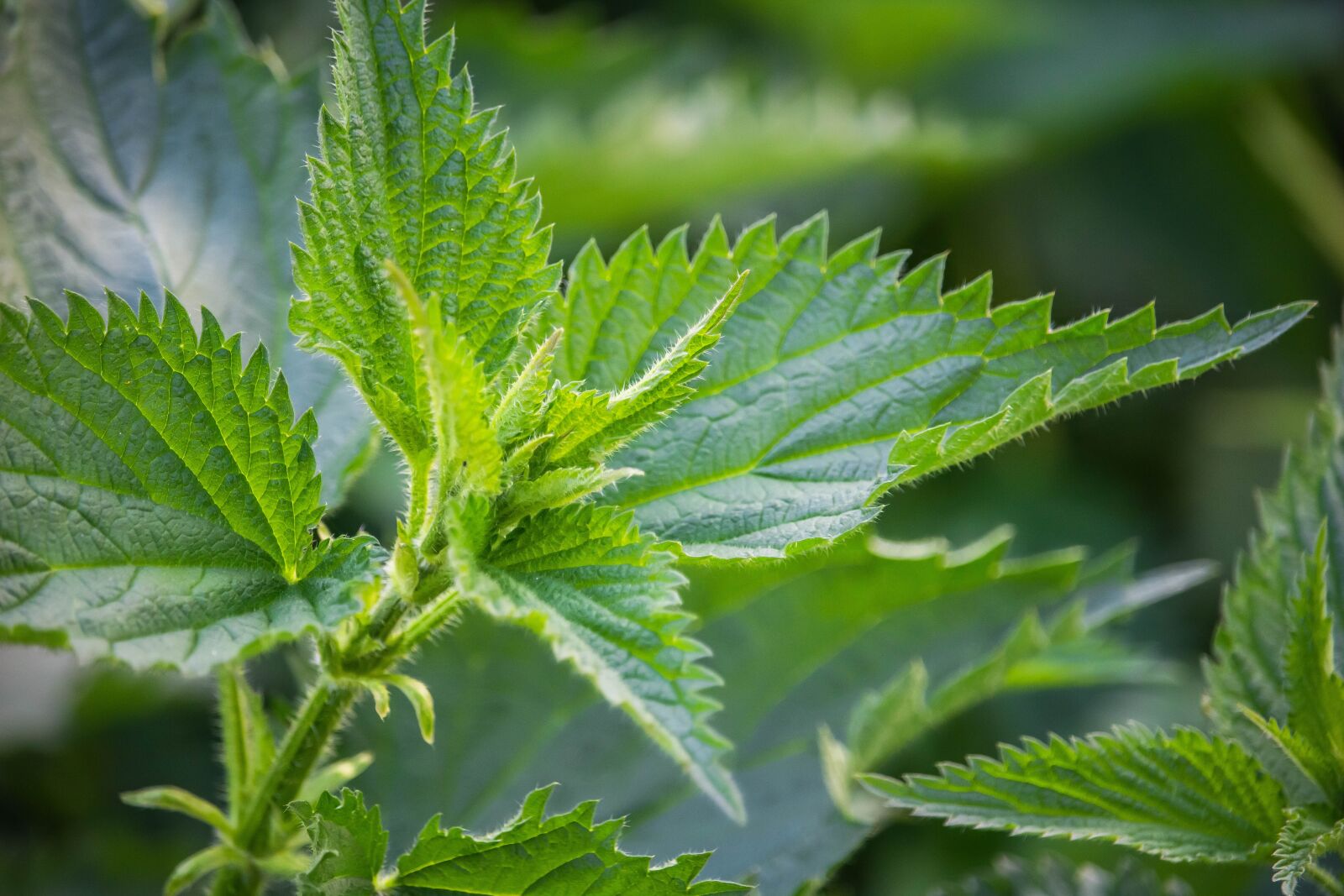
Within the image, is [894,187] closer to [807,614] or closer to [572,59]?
[572,59]

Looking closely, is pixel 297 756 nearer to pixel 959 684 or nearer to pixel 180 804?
pixel 180 804

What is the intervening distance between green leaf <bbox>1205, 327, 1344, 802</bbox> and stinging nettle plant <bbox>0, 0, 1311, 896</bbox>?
38 millimetres

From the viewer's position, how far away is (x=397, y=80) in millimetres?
847

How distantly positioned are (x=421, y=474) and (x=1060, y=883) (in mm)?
788

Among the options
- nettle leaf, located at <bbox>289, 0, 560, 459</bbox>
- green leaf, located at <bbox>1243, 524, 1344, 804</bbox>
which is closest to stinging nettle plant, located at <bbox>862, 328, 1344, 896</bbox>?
green leaf, located at <bbox>1243, 524, 1344, 804</bbox>

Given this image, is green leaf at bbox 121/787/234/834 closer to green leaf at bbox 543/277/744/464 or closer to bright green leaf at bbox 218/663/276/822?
bright green leaf at bbox 218/663/276/822

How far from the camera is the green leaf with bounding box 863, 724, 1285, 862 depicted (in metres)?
0.93

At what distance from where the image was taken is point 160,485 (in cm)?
84

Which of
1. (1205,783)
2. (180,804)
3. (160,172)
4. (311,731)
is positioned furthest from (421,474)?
(1205,783)

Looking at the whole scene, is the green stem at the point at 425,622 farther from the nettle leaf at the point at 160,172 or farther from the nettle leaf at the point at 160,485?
the nettle leaf at the point at 160,172

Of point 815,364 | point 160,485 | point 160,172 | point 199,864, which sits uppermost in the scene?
point 160,172

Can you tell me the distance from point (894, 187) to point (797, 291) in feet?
5.87

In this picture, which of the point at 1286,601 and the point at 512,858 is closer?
the point at 512,858

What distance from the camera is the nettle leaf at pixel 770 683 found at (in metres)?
1.19
